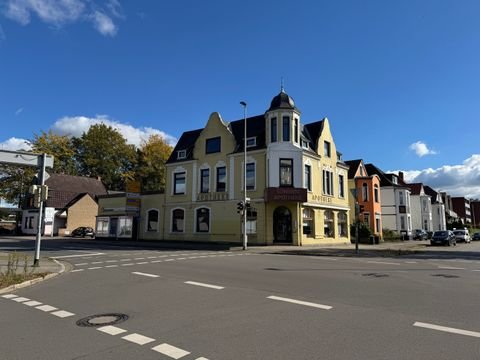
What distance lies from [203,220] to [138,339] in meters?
30.0

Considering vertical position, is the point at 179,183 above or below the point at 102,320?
above

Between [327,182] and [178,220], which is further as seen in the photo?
[178,220]

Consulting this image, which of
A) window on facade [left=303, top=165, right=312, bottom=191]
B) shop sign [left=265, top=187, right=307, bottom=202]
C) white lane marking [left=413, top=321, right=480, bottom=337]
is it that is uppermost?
window on facade [left=303, top=165, right=312, bottom=191]

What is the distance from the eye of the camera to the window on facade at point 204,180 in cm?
3612

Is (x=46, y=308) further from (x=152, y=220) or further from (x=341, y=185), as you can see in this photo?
(x=341, y=185)

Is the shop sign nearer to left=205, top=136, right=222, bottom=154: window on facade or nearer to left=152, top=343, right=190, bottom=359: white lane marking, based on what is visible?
left=205, top=136, right=222, bottom=154: window on facade

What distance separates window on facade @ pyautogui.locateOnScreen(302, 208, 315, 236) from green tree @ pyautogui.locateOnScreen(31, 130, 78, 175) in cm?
4206

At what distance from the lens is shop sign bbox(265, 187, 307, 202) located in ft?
101

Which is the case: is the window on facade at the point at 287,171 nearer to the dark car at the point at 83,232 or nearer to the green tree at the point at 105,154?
the dark car at the point at 83,232

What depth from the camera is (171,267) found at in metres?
15.4

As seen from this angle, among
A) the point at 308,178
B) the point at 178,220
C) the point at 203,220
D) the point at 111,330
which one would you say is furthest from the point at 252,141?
the point at 111,330

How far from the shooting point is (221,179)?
35.2 m

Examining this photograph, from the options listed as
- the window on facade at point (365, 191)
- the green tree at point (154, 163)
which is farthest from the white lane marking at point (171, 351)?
the green tree at point (154, 163)

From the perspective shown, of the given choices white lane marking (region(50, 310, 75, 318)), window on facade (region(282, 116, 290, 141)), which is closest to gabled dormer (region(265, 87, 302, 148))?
window on facade (region(282, 116, 290, 141))
